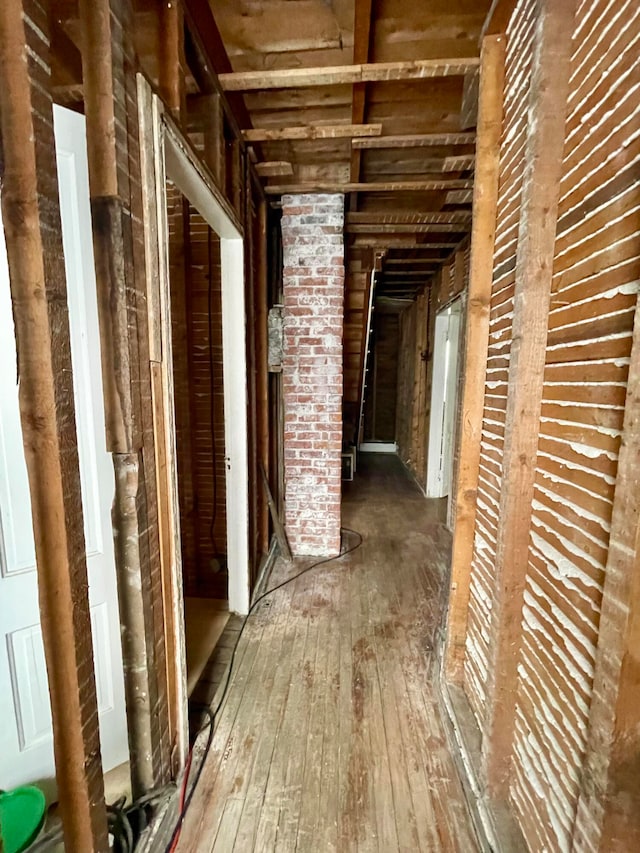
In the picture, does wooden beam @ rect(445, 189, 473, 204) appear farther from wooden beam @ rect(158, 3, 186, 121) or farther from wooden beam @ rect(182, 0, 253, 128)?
wooden beam @ rect(158, 3, 186, 121)

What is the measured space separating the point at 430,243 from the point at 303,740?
361cm

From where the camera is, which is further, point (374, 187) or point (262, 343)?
point (262, 343)

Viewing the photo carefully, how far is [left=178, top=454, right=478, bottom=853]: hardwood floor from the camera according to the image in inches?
46.2

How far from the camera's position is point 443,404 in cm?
430

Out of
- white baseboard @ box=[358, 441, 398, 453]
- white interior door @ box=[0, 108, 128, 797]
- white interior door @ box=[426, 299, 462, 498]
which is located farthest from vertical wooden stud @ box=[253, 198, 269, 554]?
white baseboard @ box=[358, 441, 398, 453]

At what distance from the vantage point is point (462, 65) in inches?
58.6

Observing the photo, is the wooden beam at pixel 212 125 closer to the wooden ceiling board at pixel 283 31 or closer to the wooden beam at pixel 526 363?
the wooden ceiling board at pixel 283 31

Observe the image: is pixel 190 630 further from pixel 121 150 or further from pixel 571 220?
pixel 571 220

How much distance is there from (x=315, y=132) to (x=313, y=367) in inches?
53.9

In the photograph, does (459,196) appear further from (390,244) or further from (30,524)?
(30,524)

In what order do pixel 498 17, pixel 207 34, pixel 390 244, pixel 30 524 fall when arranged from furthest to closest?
pixel 390 244, pixel 207 34, pixel 498 17, pixel 30 524

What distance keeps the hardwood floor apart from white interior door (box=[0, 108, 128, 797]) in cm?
52

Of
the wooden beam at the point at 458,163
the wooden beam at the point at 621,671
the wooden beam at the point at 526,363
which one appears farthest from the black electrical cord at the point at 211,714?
the wooden beam at the point at 458,163

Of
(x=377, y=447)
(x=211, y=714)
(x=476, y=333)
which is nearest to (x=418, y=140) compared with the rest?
(x=476, y=333)
